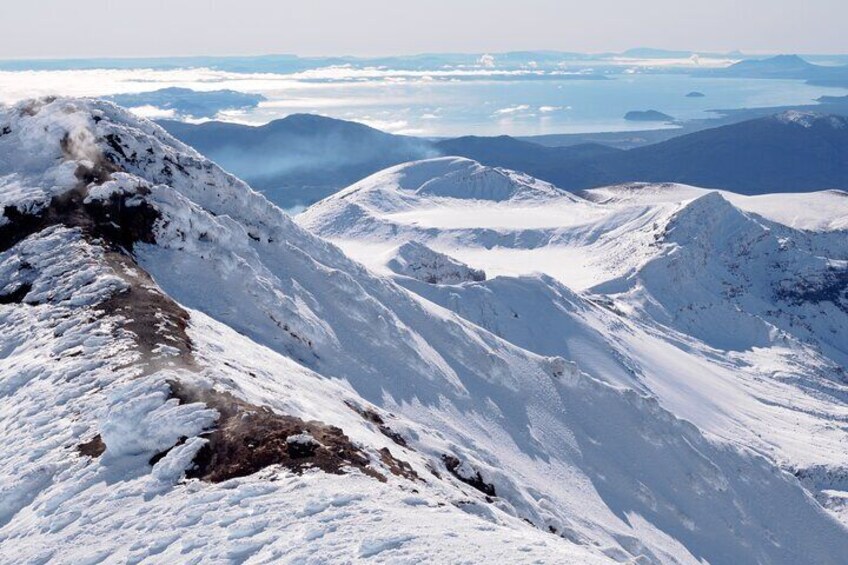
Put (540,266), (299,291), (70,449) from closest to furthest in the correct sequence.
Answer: (70,449)
(299,291)
(540,266)

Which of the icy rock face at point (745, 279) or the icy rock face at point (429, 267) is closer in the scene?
the icy rock face at point (429, 267)

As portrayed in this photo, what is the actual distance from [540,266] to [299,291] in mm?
114776

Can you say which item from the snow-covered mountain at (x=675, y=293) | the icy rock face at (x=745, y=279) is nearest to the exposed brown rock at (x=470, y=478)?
the snow-covered mountain at (x=675, y=293)

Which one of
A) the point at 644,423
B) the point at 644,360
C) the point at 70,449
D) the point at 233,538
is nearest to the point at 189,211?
the point at 70,449

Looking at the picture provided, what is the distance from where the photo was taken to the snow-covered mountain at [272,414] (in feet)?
52.6

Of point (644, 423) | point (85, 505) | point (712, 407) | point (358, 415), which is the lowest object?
point (712, 407)

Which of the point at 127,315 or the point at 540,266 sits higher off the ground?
the point at 127,315

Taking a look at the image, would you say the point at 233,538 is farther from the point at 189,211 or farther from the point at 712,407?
the point at 712,407

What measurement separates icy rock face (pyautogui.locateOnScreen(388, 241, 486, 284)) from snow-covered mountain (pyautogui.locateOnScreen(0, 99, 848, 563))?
20.1m

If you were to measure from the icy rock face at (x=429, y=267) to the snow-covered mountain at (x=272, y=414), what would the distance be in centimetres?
2008

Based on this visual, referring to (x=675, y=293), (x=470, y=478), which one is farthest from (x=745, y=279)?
(x=470, y=478)

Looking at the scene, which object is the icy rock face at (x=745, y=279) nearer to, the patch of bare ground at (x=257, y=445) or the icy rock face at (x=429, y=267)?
the icy rock face at (x=429, y=267)

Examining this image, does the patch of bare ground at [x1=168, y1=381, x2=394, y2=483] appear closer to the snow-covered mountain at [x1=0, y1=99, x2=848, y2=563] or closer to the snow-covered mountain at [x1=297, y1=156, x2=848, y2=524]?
the snow-covered mountain at [x1=0, y1=99, x2=848, y2=563]

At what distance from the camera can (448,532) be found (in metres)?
14.7
